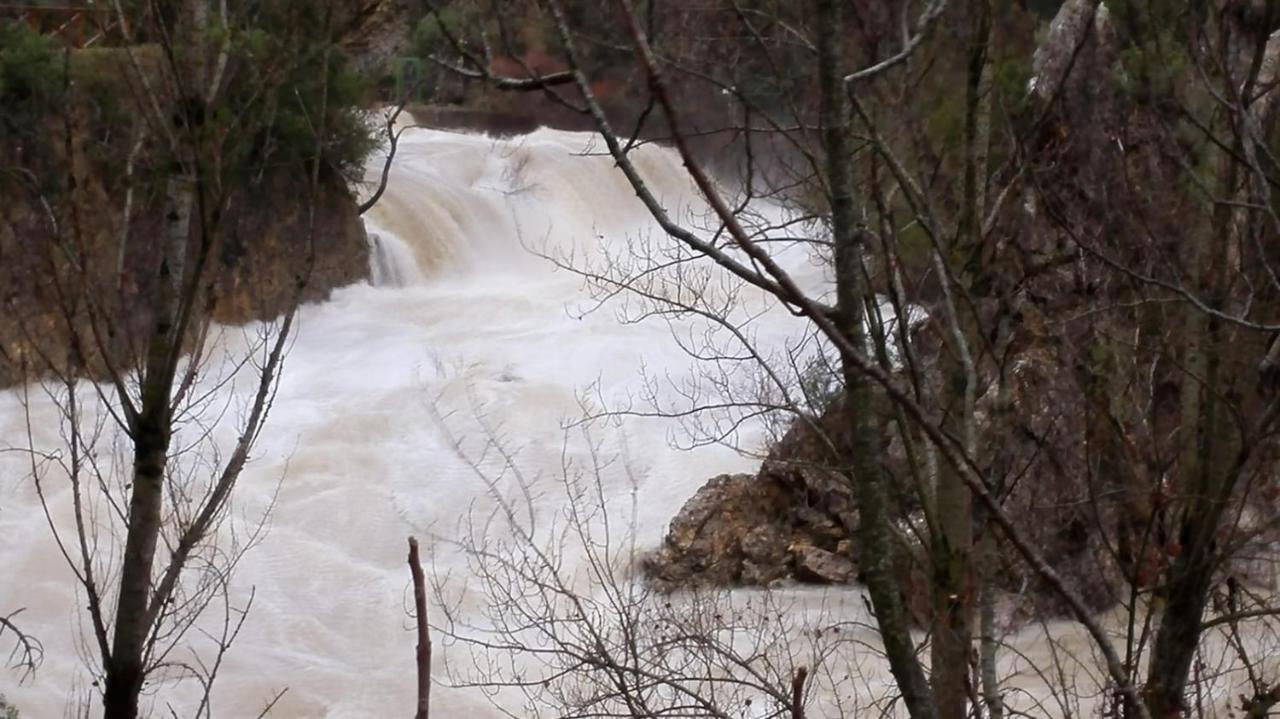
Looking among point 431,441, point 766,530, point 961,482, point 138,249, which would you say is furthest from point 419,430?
point 961,482

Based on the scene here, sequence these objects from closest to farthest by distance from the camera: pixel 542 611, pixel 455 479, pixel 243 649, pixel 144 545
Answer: pixel 144 545 → pixel 542 611 → pixel 243 649 → pixel 455 479

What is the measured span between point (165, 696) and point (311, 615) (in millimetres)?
1406

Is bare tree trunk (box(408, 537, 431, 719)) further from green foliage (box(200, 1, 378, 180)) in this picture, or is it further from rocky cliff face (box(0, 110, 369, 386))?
rocky cliff face (box(0, 110, 369, 386))

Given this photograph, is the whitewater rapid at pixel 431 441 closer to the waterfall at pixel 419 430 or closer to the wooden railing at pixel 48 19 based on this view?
the waterfall at pixel 419 430

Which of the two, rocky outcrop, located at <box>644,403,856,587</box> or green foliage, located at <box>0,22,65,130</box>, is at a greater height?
green foliage, located at <box>0,22,65,130</box>

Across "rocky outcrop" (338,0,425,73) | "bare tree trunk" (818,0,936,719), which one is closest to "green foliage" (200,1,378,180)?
"rocky outcrop" (338,0,425,73)

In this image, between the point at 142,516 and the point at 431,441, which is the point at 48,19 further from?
the point at 142,516

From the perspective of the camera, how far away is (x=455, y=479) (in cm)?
1137

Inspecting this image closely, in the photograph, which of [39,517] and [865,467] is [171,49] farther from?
[39,517]

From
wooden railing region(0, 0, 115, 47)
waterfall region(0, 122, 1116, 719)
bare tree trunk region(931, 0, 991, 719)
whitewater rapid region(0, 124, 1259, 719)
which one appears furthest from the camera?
wooden railing region(0, 0, 115, 47)

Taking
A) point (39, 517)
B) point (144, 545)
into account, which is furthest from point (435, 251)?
point (144, 545)

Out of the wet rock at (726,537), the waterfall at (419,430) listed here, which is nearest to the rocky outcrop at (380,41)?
the waterfall at (419,430)

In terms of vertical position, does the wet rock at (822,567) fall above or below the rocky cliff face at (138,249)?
below

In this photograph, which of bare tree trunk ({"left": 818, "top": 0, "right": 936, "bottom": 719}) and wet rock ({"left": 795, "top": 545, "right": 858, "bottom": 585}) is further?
wet rock ({"left": 795, "top": 545, "right": 858, "bottom": 585})
